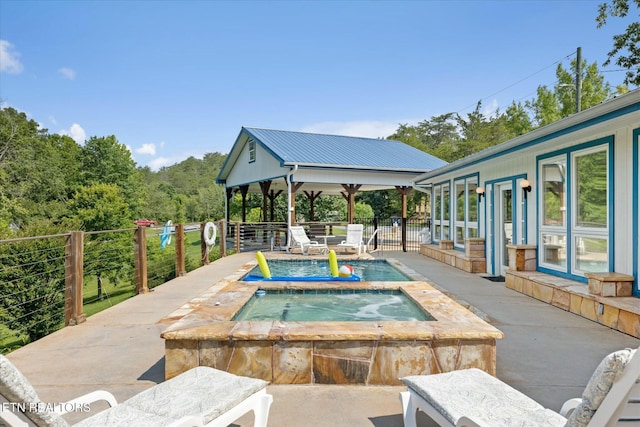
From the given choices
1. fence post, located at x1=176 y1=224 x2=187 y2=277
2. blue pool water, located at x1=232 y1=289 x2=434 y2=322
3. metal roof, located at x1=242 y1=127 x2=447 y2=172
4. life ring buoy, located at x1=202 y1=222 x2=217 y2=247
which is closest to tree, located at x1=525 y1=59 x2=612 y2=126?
metal roof, located at x1=242 y1=127 x2=447 y2=172

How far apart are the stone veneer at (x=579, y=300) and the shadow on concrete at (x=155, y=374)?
16.2 feet

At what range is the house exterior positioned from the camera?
5035 mm

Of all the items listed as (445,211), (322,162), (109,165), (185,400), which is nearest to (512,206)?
(445,211)

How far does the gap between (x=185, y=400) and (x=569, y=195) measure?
6.45m

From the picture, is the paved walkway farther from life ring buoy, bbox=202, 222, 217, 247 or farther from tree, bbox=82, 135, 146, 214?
tree, bbox=82, 135, 146, 214

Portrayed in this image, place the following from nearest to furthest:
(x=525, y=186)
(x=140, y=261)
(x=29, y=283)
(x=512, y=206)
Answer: (x=140, y=261)
(x=525, y=186)
(x=512, y=206)
(x=29, y=283)

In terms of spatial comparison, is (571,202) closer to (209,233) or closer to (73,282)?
(73,282)

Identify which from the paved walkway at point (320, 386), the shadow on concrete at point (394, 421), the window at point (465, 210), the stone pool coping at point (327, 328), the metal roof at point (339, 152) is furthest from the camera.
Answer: the metal roof at point (339, 152)

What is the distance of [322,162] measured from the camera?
43.0 ft

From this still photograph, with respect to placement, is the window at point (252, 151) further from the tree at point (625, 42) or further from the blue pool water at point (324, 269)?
the tree at point (625, 42)

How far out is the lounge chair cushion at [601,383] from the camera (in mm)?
1403

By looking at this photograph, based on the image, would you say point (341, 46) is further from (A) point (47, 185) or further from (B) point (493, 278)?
(A) point (47, 185)

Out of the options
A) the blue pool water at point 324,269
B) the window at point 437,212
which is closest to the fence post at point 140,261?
the blue pool water at point 324,269

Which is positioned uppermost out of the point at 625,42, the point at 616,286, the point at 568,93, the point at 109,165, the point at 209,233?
the point at 625,42
